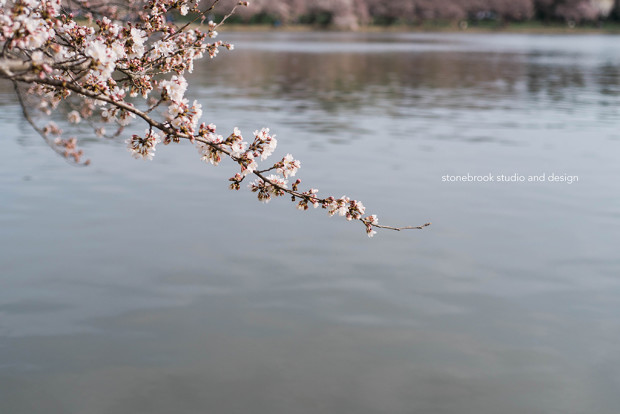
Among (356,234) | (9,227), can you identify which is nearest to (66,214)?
(9,227)

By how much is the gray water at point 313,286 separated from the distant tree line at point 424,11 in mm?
120686

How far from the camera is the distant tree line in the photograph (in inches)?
5359

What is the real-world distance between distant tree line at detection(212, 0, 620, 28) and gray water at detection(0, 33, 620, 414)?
120686 millimetres

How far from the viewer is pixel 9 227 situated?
11.7 metres

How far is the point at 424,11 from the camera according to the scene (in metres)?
146

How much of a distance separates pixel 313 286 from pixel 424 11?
470 feet

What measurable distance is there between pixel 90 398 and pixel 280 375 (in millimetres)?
1725

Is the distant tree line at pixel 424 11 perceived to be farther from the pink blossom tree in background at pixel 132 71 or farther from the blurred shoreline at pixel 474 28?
the pink blossom tree in background at pixel 132 71

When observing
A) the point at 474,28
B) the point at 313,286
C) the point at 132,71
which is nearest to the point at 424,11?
the point at 474,28

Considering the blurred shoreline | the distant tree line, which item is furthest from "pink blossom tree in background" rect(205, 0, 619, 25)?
the blurred shoreline

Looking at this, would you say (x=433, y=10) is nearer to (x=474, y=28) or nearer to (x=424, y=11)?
(x=424, y=11)

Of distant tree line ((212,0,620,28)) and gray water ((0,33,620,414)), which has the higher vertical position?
distant tree line ((212,0,620,28))

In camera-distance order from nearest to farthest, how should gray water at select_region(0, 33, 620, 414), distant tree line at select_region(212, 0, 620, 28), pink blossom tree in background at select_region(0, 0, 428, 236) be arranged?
pink blossom tree in background at select_region(0, 0, 428, 236) → gray water at select_region(0, 33, 620, 414) → distant tree line at select_region(212, 0, 620, 28)

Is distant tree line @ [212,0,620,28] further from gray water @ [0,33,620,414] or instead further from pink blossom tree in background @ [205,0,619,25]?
gray water @ [0,33,620,414]
